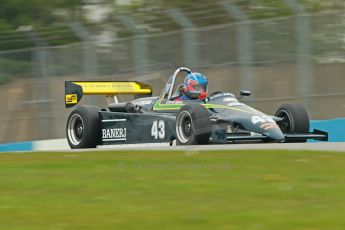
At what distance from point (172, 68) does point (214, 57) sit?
960 millimetres

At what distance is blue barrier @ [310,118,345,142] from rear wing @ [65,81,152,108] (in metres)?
2.99

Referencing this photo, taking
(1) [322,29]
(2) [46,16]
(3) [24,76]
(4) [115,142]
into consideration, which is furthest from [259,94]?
(2) [46,16]

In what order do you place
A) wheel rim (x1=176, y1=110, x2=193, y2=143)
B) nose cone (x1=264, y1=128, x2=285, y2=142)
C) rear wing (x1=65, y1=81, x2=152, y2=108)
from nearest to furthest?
nose cone (x1=264, y1=128, x2=285, y2=142) → wheel rim (x1=176, y1=110, x2=193, y2=143) → rear wing (x1=65, y1=81, x2=152, y2=108)

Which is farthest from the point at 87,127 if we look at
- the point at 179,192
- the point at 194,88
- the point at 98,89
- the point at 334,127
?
the point at 179,192

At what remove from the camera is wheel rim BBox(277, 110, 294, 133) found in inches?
559

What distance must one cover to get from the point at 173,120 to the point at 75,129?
7.98ft

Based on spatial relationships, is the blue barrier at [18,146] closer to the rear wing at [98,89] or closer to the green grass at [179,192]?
the rear wing at [98,89]

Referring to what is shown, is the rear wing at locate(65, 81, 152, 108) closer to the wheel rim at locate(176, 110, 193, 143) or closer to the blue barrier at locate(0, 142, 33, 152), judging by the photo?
the wheel rim at locate(176, 110, 193, 143)

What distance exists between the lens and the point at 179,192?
7.62 metres

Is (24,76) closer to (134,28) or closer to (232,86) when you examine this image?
(134,28)

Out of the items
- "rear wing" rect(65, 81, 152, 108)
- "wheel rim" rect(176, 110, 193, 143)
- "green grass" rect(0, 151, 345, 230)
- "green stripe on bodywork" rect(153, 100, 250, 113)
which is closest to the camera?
"green grass" rect(0, 151, 345, 230)

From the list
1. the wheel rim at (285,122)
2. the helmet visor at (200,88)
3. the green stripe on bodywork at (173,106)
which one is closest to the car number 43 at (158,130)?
the green stripe on bodywork at (173,106)

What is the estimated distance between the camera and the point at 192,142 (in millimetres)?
12953

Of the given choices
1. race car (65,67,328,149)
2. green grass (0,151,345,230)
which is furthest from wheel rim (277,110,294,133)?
green grass (0,151,345,230)
